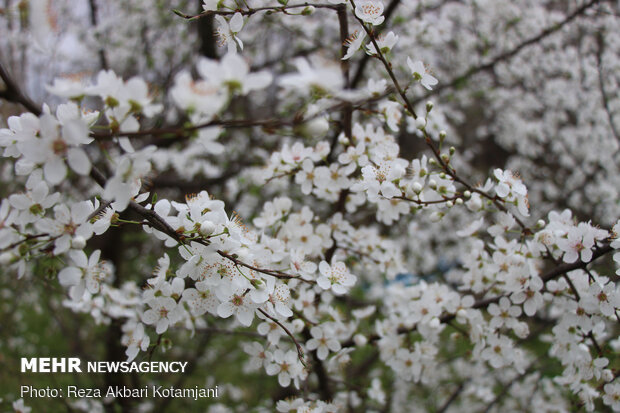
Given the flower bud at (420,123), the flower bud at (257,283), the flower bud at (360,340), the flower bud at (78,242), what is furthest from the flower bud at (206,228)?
the flower bud at (360,340)

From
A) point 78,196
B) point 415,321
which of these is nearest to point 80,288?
point 415,321

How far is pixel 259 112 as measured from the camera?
612 cm

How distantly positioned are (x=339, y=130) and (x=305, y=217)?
0.45 metres

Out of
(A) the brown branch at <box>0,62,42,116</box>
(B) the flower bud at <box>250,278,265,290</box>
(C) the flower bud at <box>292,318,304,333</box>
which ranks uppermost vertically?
(A) the brown branch at <box>0,62,42,116</box>

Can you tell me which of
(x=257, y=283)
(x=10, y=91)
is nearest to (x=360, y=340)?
(x=257, y=283)

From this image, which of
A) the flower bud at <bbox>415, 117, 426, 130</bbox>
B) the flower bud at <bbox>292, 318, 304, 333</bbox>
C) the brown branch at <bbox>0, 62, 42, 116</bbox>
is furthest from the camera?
the flower bud at <bbox>292, 318, 304, 333</bbox>

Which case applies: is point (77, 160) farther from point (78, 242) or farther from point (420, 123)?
point (420, 123)

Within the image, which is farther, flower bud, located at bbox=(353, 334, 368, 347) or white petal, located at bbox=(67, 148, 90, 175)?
flower bud, located at bbox=(353, 334, 368, 347)

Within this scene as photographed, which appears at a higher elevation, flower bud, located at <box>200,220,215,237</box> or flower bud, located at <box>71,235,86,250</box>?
flower bud, located at <box>200,220,215,237</box>

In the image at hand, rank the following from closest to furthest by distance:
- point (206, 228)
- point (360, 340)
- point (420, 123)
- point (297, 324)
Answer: point (206, 228) < point (420, 123) < point (297, 324) < point (360, 340)

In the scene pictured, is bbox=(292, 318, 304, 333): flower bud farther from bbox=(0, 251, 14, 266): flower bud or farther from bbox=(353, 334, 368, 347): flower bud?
bbox=(0, 251, 14, 266): flower bud

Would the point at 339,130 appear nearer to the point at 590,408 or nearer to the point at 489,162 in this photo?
the point at 590,408

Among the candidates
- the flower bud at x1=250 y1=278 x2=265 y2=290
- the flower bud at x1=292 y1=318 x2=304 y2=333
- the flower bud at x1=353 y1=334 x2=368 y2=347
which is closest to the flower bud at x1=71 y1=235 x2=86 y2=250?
the flower bud at x1=250 y1=278 x2=265 y2=290

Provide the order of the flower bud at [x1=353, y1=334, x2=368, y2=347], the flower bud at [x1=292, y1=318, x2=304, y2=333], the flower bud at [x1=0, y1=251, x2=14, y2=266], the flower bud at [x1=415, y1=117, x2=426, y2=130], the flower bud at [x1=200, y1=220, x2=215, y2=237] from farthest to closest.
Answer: the flower bud at [x1=353, y1=334, x2=368, y2=347], the flower bud at [x1=292, y1=318, x2=304, y2=333], the flower bud at [x1=415, y1=117, x2=426, y2=130], the flower bud at [x1=200, y1=220, x2=215, y2=237], the flower bud at [x1=0, y1=251, x2=14, y2=266]
